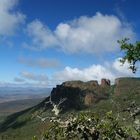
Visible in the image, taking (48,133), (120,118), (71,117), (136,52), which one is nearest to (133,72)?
(136,52)

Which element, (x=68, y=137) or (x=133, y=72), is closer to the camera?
(x=68, y=137)

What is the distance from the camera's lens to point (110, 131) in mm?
23453

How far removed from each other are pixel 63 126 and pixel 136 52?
766 centimetres

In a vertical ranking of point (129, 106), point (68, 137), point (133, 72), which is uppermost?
point (133, 72)

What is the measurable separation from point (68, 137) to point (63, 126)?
87 cm

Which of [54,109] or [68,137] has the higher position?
[54,109]

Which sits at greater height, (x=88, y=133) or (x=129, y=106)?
(x=129, y=106)

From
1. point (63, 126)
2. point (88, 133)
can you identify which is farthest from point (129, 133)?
point (63, 126)

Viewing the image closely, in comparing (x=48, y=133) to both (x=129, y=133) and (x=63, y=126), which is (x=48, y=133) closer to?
(x=63, y=126)

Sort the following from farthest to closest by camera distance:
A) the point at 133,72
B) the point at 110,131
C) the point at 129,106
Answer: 1. the point at 133,72
2. the point at 129,106
3. the point at 110,131

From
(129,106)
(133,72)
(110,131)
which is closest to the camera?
(110,131)

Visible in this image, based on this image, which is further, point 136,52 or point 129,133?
point 136,52

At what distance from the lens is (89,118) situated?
79.5 feet

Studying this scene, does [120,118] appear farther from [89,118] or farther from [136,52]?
[136,52]
